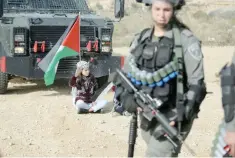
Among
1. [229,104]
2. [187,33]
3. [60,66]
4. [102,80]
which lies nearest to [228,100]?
[229,104]

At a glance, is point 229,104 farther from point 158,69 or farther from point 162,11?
point 162,11

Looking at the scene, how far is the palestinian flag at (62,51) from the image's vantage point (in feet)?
27.6

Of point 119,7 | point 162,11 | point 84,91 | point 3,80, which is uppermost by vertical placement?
point 162,11

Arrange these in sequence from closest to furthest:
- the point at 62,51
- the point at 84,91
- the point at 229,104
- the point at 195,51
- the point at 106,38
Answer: the point at 229,104 → the point at 195,51 → the point at 84,91 → the point at 62,51 → the point at 106,38

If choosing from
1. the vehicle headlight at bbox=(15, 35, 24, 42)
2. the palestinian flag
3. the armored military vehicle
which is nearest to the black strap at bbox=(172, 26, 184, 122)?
the palestinian flag

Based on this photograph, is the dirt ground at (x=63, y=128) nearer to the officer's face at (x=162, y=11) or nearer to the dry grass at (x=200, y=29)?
the officer's face at (x=162, y=11)

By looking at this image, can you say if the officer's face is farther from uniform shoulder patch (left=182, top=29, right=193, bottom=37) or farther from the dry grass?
the dry grass

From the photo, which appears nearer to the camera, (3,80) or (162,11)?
(162,11)

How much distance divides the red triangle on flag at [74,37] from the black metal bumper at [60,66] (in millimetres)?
523

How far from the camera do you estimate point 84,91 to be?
7.67 m

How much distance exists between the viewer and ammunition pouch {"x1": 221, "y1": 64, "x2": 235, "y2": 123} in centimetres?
284

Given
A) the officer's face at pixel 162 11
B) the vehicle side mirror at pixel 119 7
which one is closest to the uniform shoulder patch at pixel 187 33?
the officer's face at pixel 162 11

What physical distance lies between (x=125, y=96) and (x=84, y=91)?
4.28 m

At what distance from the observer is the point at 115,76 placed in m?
3.55
